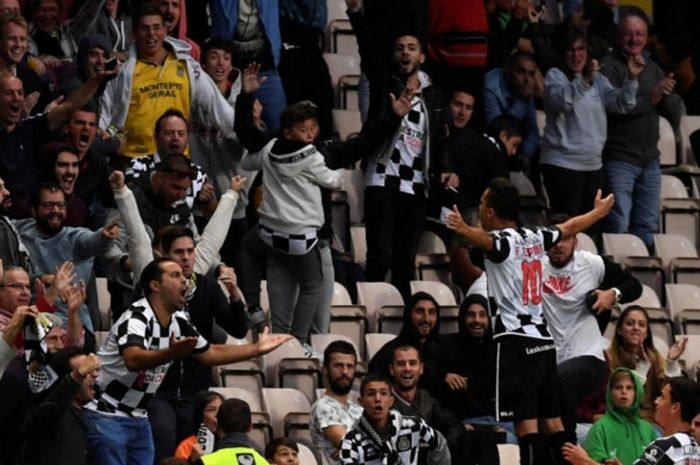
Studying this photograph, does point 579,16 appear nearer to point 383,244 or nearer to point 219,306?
point 383,244

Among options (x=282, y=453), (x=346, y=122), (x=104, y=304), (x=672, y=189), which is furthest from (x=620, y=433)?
(x=672, y=189)

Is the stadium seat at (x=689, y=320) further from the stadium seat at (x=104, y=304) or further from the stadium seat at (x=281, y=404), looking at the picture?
the stadium seat at (x=104, y=304)

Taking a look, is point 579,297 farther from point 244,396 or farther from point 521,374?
point 244,396

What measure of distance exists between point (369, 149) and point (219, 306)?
2.44 metres

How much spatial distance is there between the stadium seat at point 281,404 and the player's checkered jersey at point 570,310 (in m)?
1.78

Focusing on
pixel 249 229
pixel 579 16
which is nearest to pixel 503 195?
pixel 249 229

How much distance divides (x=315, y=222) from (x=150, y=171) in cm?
116

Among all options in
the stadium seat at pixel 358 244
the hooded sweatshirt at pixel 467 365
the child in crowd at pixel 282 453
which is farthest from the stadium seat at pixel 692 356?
the child in crowd at pixel 282 453

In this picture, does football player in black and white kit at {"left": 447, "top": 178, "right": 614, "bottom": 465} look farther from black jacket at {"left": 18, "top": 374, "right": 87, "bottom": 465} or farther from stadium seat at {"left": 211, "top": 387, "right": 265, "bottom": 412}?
black jacket at {"left": 18, "top": 374, "right": 87, "bottom": 465}

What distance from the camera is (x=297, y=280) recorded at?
16.8m

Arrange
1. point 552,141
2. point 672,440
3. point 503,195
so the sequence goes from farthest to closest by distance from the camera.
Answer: point 552,141 < point 503,195 < point 672,440

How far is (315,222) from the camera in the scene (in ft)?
55.0

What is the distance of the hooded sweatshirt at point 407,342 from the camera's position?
16125 mm

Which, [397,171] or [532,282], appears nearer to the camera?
[532,282]
